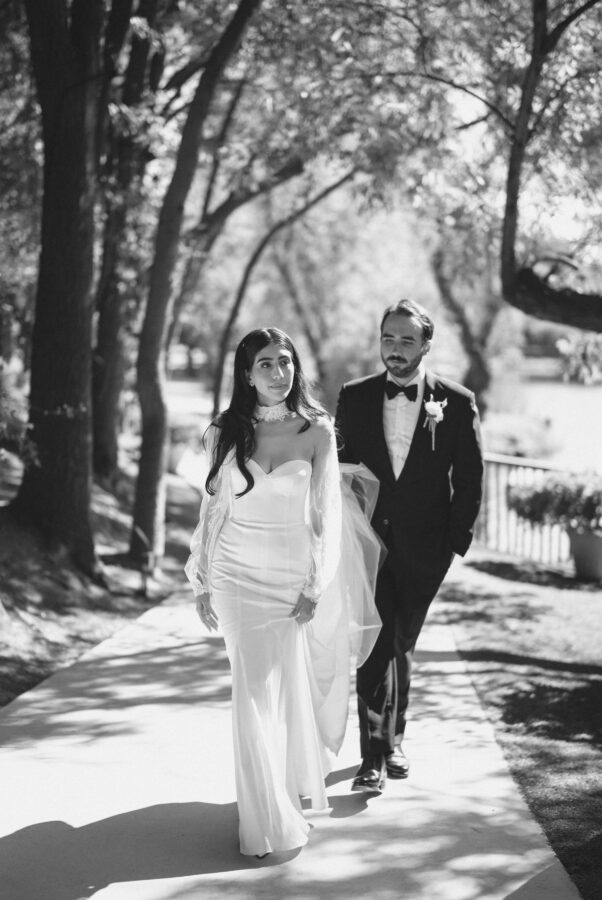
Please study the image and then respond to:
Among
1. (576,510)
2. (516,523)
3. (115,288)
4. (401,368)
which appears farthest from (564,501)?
(401,368)

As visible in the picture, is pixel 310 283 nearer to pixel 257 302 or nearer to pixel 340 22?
pixel 257 302

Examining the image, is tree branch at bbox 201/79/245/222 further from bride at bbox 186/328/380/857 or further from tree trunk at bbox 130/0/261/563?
bride at bbox 186/328/380/857

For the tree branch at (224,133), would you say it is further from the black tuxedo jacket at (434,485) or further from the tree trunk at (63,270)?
the black tuxedo jacket at (434,485)

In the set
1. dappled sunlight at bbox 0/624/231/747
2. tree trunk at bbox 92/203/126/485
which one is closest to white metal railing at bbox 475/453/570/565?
tree trunk at bbox 92/203/126/485

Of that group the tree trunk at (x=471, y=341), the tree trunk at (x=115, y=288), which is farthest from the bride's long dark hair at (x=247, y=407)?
the tree trunk at (x=471, y=341)

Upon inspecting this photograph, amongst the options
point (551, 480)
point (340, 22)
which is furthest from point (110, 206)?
point (551, 480)

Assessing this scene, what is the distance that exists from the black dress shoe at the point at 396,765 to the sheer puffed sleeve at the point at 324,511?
1207mm

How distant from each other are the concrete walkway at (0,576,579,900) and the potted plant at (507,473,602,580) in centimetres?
574

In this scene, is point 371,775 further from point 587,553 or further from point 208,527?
point 587,553

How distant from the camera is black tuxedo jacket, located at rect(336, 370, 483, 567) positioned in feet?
18.5

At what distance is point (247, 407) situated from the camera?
202 inches

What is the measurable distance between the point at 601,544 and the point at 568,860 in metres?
8.50

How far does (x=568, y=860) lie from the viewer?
15.2 ft

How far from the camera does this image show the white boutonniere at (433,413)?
18.4 feet
